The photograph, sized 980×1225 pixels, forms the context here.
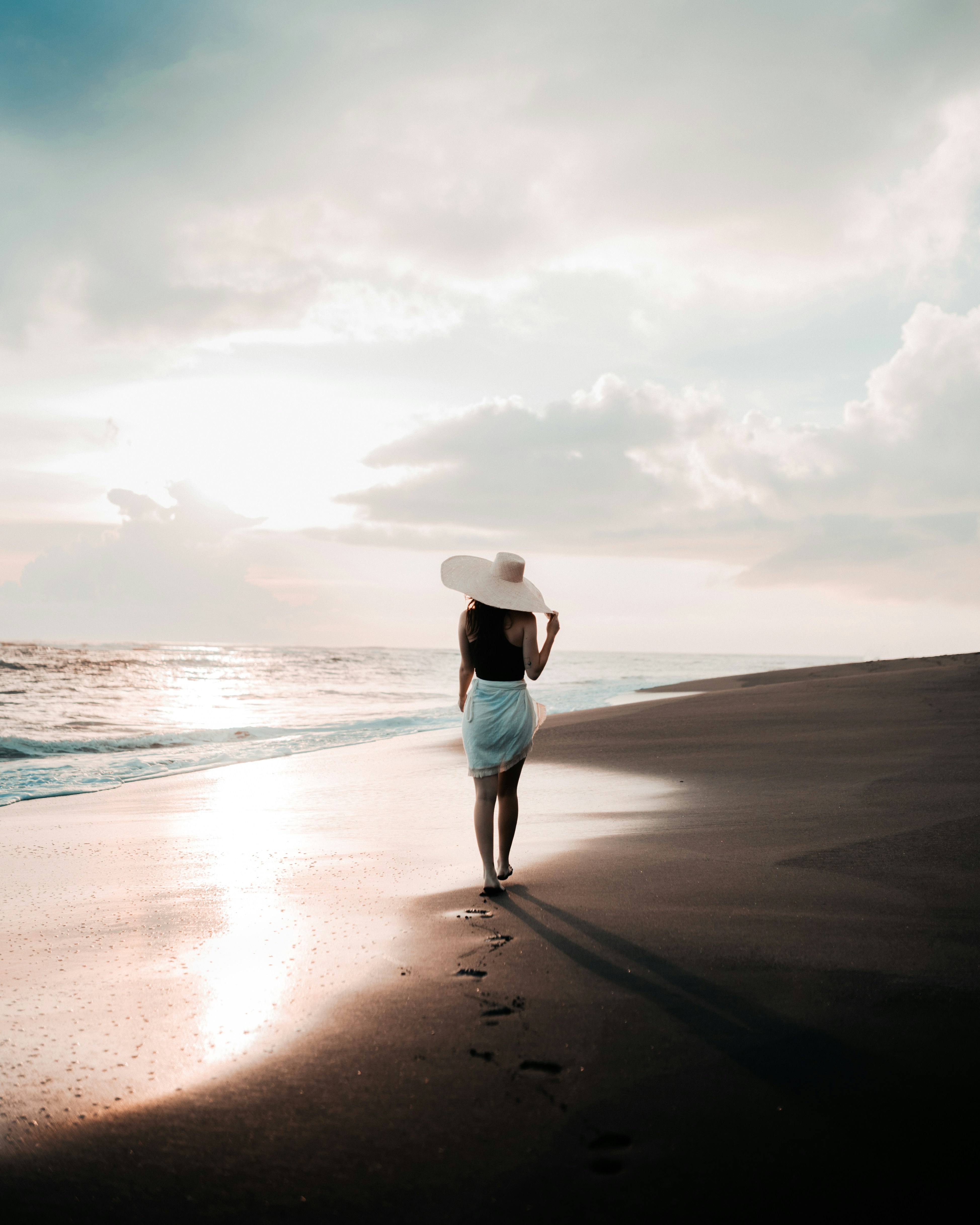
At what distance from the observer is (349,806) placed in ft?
25.1

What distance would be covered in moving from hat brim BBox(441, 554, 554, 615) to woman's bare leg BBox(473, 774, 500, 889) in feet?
3.30

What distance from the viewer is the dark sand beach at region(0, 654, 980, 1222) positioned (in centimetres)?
196

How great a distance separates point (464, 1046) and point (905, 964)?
69.0 inches

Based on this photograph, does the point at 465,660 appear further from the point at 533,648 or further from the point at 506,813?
the point at 506,813

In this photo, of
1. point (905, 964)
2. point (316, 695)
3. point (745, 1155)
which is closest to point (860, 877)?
point (905, 964)

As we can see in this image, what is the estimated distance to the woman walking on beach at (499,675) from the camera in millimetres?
4691

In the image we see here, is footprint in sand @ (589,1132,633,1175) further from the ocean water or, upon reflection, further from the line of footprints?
the ocean water

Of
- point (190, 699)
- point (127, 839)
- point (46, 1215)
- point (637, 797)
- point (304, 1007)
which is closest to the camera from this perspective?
point (46, 1215)

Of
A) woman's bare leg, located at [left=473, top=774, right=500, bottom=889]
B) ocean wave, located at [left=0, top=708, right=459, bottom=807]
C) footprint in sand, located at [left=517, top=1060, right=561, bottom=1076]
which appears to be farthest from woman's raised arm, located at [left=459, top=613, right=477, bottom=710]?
ocean wave, located at [left=0, top=708, right=459, bottom=807]

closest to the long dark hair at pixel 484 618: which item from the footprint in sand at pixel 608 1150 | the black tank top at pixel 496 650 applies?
the black tank top at pixel 496 650

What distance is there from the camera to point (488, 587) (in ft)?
15.7

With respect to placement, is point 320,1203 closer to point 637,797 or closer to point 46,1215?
point 46,1215

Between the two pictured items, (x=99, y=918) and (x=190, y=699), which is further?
(x=190, y=699)

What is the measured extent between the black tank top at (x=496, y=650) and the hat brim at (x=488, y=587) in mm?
68
